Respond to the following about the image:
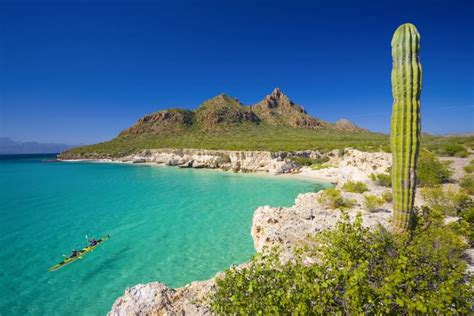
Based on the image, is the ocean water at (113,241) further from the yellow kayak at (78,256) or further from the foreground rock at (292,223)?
the foreground rock at (292,223)

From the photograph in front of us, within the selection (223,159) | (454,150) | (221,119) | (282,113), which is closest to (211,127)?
(221,119)

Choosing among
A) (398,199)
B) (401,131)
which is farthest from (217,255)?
(401,131)

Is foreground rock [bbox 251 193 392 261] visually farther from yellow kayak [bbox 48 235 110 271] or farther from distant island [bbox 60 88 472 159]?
distant island [bbox 60 88 472 159]

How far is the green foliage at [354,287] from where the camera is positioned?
3.29 m

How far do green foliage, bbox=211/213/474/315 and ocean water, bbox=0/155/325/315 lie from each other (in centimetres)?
639

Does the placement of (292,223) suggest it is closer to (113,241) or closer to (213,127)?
(113,241)

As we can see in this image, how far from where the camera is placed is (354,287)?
3.35 m

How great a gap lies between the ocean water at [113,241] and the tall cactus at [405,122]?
22.7 feet

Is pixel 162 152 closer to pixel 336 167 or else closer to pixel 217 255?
pixel 336 167

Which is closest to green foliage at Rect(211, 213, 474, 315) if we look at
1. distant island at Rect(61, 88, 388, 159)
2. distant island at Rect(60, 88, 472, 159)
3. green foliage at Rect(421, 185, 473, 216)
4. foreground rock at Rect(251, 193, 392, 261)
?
foreground rock at Rect(251, 193, 392, 261)

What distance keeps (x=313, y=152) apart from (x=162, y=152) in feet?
144

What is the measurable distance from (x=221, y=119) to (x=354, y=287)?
103155mm

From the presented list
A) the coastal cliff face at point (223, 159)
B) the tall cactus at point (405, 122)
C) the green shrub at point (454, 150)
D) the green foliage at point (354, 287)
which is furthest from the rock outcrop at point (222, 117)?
the green foliage at point (354, 287)

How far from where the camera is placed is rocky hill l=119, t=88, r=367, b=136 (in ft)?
341
